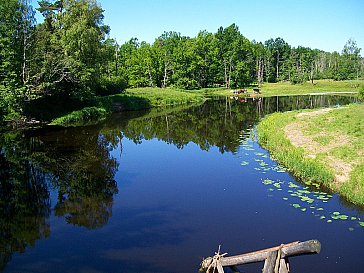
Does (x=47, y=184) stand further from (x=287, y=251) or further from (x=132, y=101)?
(x=132, y=101)

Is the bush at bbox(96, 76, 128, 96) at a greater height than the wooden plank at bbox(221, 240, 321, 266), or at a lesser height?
greater

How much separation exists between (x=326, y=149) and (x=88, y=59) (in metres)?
35.4

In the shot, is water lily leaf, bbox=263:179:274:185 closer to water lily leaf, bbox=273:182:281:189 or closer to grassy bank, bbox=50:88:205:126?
water lily leaf, bbox=273:182:281:189

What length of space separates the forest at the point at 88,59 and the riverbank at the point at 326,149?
25.5 meters

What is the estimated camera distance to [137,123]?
42562 millimetres

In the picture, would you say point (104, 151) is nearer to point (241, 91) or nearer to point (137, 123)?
point (137, 123)

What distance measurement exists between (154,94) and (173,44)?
142ft

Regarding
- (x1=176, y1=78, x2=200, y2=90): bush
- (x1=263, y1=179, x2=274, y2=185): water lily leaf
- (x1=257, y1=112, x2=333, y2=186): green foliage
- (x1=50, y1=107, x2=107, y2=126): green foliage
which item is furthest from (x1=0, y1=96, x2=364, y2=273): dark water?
(x1=176, y1=78, x2=200, y2=90): bush

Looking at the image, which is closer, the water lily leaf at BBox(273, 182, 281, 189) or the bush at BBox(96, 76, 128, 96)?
the water lily leaf at BBox(273, 182, 281, 189)

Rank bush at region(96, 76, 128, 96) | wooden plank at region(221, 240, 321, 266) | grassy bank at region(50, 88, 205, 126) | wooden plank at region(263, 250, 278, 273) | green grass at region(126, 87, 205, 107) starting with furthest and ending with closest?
green grass at region(126, 87, 205, 107) < bush at region(96, 76, 128, 96) < grassy bank at region(50, 88, 205, 126) < wooden plank at region(263, 250, 278, 273) < wooden plank at region(221, 240, 321, 266)

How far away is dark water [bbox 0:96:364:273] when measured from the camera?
456 inches

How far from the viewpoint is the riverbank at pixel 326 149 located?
1723 cm

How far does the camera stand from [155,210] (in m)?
15.7

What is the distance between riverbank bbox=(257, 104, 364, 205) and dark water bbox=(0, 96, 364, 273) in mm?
849
